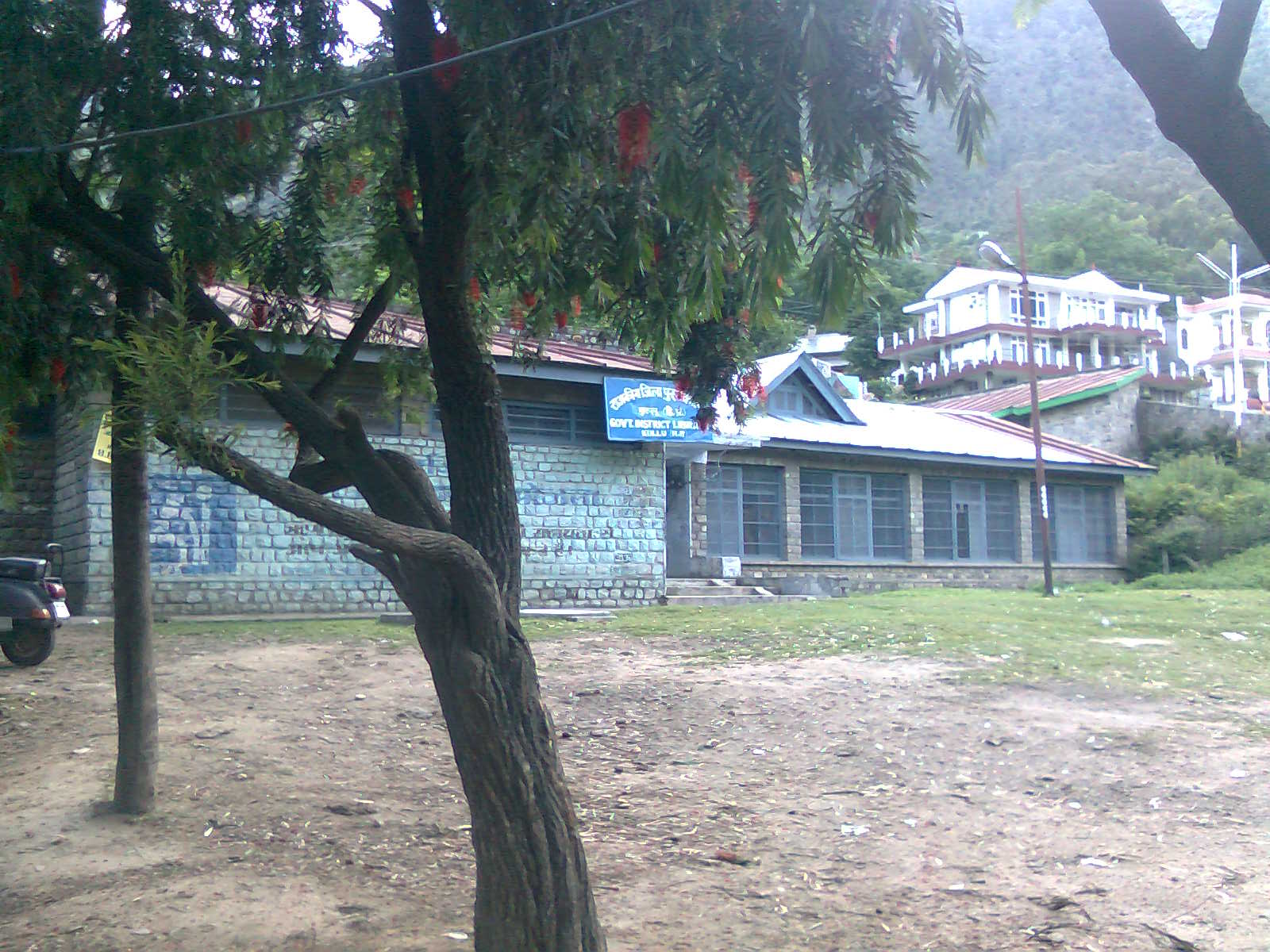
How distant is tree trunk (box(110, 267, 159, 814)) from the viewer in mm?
7785

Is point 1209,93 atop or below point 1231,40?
below

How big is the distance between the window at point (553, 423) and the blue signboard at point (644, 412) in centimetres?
34

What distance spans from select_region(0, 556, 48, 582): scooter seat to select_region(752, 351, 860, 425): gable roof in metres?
15.8

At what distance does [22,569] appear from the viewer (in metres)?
12.0

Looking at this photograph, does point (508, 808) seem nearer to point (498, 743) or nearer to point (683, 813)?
point (498, 743)

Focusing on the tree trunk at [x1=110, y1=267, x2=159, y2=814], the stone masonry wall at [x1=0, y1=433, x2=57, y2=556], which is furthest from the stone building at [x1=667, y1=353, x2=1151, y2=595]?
the tree trunk at [x1=110, y1=267, x2=159, y2=814]

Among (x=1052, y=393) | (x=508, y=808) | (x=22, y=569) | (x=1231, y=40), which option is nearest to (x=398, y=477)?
(x=508, y=808)

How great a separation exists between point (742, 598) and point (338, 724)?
41.7 ft

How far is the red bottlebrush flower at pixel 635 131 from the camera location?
5.78 m

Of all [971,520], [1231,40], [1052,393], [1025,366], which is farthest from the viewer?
[1025,366]

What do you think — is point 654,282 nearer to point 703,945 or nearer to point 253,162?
point 253,162

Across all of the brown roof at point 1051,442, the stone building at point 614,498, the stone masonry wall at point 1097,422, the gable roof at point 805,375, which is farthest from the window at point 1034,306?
the gable roof at point 805,375

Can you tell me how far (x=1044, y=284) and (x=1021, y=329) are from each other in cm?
266

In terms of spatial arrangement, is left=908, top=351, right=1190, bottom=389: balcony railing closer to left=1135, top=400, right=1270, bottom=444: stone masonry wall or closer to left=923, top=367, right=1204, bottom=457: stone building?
left=1135, top=400, right=1270, bottom=444: stone masonry wall
